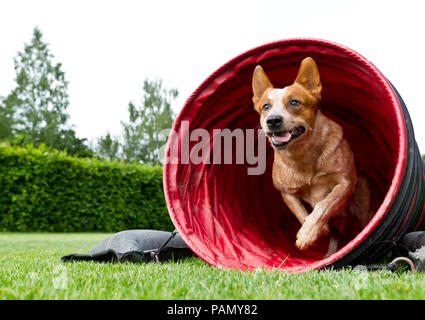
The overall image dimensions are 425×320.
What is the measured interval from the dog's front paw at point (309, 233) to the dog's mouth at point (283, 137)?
0.56 meters

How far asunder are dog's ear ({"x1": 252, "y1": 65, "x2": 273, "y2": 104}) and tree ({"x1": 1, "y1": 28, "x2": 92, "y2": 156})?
23.6 m

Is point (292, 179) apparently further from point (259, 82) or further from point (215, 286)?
point (215, 286)

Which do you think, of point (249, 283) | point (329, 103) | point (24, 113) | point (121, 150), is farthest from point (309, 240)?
point (121, 150)

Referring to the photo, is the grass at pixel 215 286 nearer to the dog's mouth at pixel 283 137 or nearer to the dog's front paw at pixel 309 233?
the dog's front paw at pixel 309 233

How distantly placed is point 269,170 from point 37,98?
77.4 ft

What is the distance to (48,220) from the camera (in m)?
9.80

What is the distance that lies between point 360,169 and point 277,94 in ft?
6.01

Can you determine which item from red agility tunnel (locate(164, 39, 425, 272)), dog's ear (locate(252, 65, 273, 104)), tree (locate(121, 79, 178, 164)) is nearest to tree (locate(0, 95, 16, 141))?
tree (locate(121, 79, 178, 164))

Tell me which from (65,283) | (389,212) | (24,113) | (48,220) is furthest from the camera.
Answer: (24,113)

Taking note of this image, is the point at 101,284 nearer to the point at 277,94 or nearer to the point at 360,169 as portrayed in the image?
the point at 277,94

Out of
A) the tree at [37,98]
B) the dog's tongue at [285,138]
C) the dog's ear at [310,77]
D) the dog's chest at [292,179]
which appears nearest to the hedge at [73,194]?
the dog's chest at [292,179]

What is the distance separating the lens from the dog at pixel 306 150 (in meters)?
2.82

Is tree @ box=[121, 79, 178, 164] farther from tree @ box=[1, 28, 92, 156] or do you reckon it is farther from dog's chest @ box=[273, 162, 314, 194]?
dog's chest @ box=[273, 162, 314, 194]

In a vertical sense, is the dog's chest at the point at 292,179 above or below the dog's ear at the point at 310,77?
below
